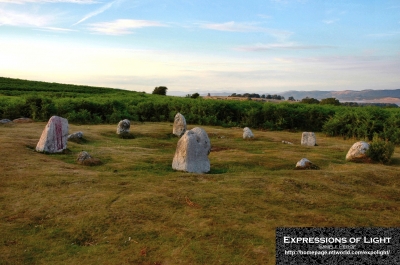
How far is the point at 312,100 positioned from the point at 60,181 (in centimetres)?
3341

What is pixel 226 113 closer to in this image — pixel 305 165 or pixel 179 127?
pixel 179 127

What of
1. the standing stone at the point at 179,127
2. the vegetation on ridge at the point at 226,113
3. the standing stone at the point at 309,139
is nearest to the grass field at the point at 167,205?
the standing stone at the point at 309,139

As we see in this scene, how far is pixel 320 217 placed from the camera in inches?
333

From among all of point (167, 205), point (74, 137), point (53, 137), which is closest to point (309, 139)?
point (74, 137)

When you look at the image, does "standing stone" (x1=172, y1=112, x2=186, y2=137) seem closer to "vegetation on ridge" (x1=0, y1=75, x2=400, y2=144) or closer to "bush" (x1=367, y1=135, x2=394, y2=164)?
"vegetation on ridge" (x1=0, y1=75, x2=400, y2=144)

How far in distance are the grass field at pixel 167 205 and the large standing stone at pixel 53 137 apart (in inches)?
21.7

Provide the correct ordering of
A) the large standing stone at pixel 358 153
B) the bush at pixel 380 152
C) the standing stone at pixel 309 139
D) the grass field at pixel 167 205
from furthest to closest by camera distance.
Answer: the standing stone at pixel 309 139
the large standing stone at pixel 358 153
the bush at pixel 380 152
the grass field at pixel 167 205

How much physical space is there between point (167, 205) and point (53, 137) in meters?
7.10

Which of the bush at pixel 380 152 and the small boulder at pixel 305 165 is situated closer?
the small boulder at pixel 305 165

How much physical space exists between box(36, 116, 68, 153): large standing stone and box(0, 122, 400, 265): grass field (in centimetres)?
55

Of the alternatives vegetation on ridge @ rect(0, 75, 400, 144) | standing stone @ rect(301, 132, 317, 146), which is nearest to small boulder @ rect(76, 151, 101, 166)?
standing stone @ rect(301, 132, 317, 146)

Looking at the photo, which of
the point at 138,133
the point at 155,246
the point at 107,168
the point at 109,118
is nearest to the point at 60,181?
the point at 107,168

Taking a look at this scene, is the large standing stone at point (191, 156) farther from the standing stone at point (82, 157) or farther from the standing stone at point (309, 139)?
the standing stone at point (309, 139)

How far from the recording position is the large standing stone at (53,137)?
14.0 meters
